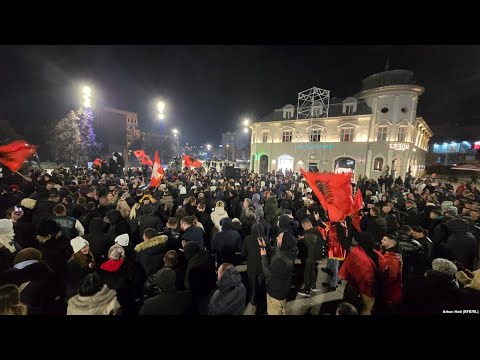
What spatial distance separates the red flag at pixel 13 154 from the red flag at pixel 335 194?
9817 mm

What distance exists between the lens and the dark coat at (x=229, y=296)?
3049 mm

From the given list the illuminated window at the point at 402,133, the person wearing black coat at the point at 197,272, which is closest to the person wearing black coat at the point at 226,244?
the person wearing black coat at the point at 197,272

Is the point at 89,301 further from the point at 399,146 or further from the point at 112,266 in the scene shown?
the point at 399,146

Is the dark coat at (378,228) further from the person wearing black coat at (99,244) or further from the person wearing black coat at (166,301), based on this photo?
the person wearing black coat at (99,244)

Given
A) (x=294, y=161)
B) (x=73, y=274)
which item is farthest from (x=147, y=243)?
(x=294, y=161)

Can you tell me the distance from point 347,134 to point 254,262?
26.2 m

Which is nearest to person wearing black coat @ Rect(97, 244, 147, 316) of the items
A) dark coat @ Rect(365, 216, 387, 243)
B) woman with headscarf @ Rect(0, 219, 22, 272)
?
woman with headscarf @ Rect(0, 219, 22, 272)

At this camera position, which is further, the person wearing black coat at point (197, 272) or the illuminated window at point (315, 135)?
the illuminated window at point (315, 135)

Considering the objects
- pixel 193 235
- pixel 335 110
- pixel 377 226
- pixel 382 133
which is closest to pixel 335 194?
pixel 377 226

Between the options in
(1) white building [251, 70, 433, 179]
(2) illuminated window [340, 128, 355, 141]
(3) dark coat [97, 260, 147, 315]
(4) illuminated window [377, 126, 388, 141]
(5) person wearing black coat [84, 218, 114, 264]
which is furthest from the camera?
(2) illuminated window [340, 128, 355, 141]

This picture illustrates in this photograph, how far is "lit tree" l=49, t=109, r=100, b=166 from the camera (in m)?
27.0

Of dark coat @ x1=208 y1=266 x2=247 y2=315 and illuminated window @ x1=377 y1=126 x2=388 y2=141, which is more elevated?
illuminated window @ x1=377 y1=126 x2=388 y2=141

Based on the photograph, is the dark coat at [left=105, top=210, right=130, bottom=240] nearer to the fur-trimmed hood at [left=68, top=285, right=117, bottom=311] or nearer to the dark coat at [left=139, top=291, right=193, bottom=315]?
the fur-trimmed hood at [left=68, top=285, right=117, bottom=311]

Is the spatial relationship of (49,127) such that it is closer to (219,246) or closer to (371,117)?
(219,246)
